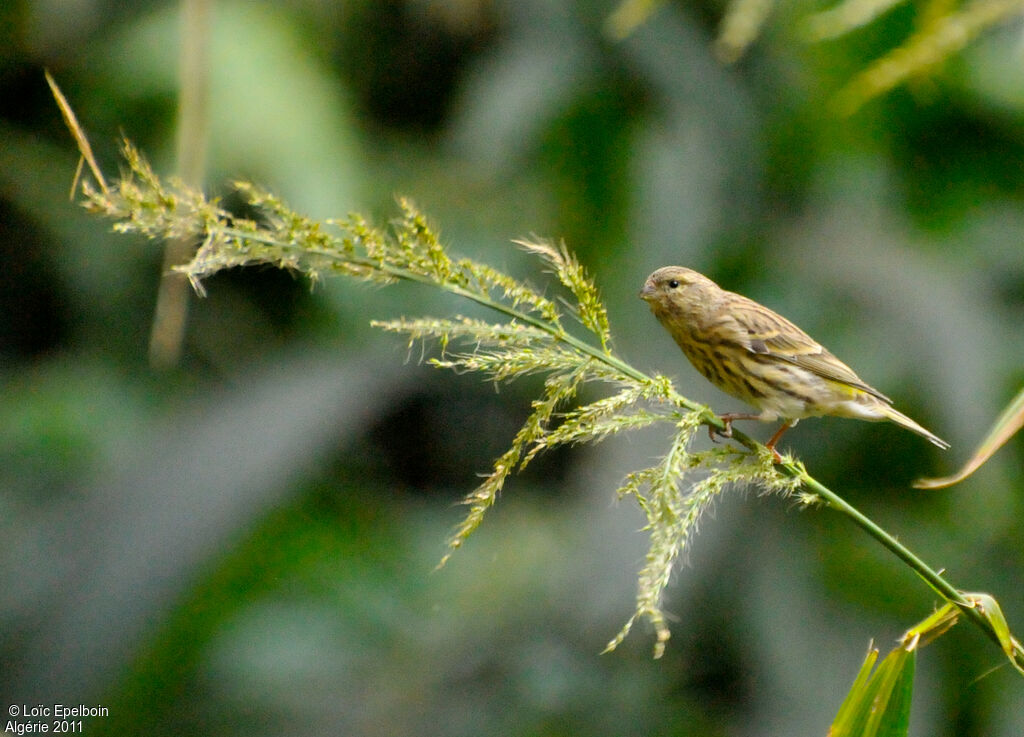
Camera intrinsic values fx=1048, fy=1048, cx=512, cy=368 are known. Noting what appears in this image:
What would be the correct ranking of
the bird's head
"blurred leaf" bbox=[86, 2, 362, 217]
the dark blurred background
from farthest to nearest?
"blurred leaf" bbox=[86, 2, 362, 217], the dark blurred background, the bird's head

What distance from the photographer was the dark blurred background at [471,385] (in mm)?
3484

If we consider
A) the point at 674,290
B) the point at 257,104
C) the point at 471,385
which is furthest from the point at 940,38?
the point at 257,104

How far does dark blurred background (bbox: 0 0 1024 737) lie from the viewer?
11.4 ft

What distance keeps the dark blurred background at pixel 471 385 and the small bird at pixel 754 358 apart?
95cm

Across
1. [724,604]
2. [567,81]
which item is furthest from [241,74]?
[724,604]

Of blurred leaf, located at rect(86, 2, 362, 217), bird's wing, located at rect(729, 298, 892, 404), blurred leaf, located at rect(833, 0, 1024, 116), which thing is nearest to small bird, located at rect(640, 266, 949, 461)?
bird's wing, located at rect(729, 298, 892, 404)

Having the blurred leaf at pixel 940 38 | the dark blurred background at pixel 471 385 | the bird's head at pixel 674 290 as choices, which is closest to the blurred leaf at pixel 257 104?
the dark blurred background at pixel 471 385

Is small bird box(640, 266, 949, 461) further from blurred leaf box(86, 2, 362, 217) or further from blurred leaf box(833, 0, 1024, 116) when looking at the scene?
blurred leaf box(86, 2, 362, 217)

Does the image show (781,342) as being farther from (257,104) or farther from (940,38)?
(257,104)

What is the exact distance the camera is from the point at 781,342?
242cm

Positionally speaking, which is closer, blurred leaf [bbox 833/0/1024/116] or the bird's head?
blurred leaf [bbox 833/0/1024/116]

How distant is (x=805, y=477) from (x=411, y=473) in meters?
3.45

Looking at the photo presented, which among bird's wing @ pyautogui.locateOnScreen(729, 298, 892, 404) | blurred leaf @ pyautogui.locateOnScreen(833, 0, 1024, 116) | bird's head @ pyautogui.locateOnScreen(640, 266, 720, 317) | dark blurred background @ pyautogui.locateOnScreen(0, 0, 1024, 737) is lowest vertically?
blurred leaf @ pyautogui.locateOnScreen(833, 0, 1024, 116)

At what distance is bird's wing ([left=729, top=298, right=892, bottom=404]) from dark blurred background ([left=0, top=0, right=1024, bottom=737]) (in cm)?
92
